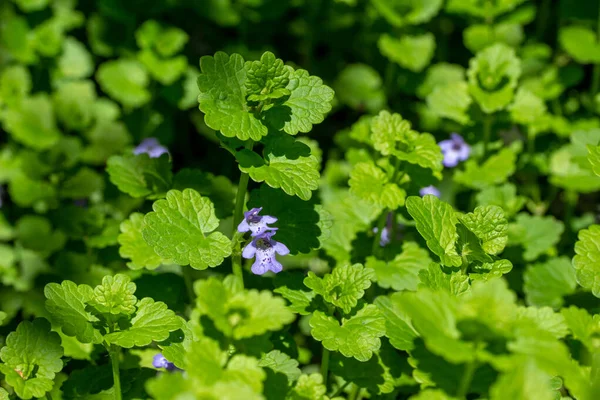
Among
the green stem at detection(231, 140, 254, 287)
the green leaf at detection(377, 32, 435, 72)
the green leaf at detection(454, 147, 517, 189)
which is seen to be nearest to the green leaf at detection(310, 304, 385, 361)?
the green stem at detection(231, 140, 254, 287)

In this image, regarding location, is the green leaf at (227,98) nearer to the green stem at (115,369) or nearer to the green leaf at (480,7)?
the green stem at (115,369)

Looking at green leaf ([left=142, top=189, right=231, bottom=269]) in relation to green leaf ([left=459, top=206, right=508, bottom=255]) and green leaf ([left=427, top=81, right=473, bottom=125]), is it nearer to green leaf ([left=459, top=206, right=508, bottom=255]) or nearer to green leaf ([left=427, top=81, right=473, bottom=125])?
green leaf ([left=459, top=206, right=508, bottom=255])

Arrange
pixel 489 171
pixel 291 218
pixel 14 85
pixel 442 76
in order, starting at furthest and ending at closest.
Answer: pixel 442 76
pixel 14 85
pixel 489 171
pixel 291 218

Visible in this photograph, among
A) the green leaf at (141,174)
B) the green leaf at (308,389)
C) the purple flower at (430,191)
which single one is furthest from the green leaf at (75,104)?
the green leaf at (308,389)

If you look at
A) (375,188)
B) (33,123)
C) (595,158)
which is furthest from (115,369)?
(33,123)

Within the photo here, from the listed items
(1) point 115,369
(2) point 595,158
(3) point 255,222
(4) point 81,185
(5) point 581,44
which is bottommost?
(4) point 81,185

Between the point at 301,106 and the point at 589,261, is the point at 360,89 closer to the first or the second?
the point at 301,106

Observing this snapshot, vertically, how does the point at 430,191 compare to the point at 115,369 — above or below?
below

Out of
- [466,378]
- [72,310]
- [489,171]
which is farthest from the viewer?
[489,171]
